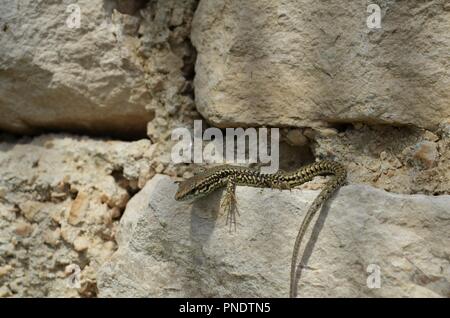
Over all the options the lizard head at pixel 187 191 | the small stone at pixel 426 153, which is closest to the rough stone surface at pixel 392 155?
the small stone at pixel 426 153

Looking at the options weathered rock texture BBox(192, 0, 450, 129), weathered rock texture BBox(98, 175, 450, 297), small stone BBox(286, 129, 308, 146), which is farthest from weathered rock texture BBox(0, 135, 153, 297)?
small stone BBox(286, 129, 308, 146)

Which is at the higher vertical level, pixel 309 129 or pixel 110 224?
pixel 309 129

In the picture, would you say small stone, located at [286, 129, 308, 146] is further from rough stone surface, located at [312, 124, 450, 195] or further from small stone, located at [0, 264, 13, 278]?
small stone, located at [0, 264, 13, 278]

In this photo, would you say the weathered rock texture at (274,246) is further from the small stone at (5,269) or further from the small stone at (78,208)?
the small stone at (5,269)

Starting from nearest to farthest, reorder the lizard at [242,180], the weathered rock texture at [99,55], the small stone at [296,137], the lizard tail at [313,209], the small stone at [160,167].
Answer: the lizard tail at [313,209]
the lizard at [242,180]
the small stone at [296,137]
the weathered rock texture at [99,55]
the small stone at [160,167]

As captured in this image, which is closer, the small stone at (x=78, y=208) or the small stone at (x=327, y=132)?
the small stone at (x=327, y=132)

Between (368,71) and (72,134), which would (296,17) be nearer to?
(368,71)

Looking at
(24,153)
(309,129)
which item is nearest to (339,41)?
(309,129)

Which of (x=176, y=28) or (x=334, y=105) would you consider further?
(x=176, y=28)
